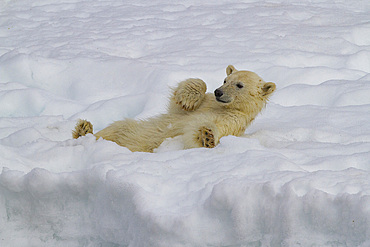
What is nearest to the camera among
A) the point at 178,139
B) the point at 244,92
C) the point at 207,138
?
the point at 207,138

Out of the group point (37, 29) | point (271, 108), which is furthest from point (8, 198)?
point (37, 29)

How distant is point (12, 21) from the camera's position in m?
7.05

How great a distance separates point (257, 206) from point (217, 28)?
4.93 meters

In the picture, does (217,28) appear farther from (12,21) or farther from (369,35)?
(12,21)

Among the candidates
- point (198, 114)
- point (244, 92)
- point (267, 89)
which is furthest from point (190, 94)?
point (267, 89)

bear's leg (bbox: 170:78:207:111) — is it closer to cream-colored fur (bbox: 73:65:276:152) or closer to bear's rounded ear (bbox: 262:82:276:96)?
cream-colored fur (bbox: 73:65:276:152)

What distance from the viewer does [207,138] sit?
3.19 meters

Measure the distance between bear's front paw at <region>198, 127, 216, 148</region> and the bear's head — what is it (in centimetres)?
44

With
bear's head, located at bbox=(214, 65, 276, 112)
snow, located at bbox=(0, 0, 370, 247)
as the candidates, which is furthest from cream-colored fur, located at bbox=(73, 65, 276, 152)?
snow, located at bbox=(0, 0, 370, 247)

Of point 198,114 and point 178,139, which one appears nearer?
point 178,139

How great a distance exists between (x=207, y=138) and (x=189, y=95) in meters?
0.61

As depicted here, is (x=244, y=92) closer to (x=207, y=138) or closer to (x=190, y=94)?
(x=190, y=94)

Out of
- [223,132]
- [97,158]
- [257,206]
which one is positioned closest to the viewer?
[257,206]

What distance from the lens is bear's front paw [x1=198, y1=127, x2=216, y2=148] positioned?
3189 mm
